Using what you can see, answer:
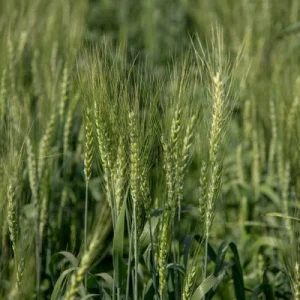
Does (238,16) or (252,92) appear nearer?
(252,92)

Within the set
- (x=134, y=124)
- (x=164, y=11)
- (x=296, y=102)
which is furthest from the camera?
(x=164, y=11)

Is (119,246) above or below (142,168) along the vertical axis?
below

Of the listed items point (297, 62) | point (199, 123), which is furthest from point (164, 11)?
point (199, 123)

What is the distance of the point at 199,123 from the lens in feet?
7.93

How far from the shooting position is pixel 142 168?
2.02 metres

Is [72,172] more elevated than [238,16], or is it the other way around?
[238,16]

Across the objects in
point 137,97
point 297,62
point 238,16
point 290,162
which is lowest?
point 290,162

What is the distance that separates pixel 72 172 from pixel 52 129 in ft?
2.18

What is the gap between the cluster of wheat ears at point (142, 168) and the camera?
6.72 feet

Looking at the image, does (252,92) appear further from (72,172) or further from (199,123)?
(199,123)

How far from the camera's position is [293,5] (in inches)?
A: 187

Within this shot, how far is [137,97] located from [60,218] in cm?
108

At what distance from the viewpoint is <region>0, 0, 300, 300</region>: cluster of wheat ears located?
2047mm

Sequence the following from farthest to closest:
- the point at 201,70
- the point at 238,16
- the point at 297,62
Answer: the point at 238,16, the point at 297,62, the point at 201,70
